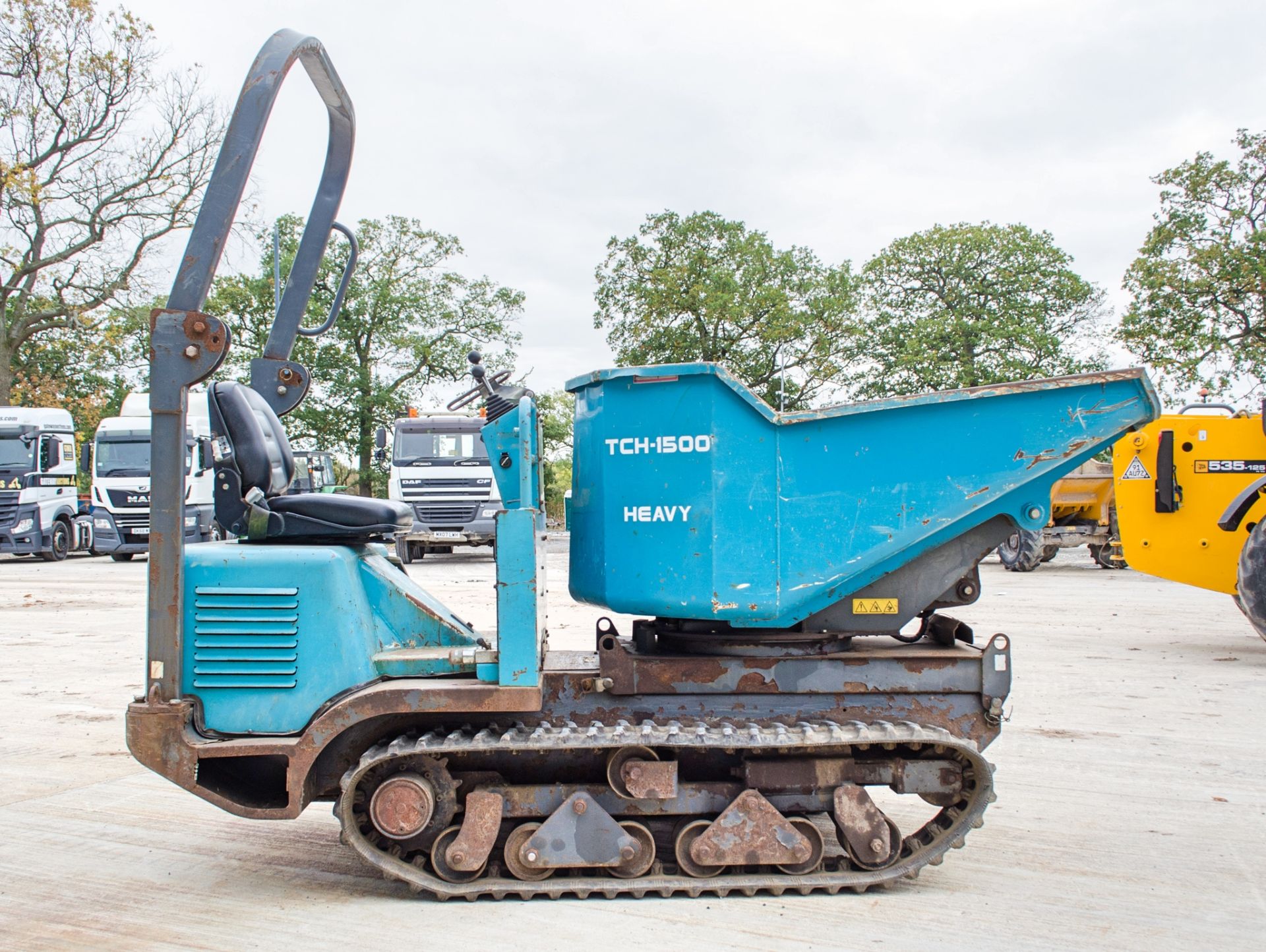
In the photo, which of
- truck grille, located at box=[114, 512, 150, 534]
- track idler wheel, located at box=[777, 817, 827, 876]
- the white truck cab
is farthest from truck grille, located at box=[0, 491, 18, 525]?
track idler wheel, located at box=[777, 817, 827, 876]

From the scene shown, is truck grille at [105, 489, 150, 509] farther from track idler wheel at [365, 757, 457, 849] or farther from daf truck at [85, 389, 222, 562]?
track idler wheel at [365, 757, 457, 849]

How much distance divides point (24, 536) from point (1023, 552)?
20703mm

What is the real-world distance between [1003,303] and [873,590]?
39065mm

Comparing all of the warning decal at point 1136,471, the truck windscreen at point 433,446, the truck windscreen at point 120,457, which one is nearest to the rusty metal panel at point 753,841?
the warning decal at point 1136,471

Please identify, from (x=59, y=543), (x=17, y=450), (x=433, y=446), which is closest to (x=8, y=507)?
(x=17, y=450)

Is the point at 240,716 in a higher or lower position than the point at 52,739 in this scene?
higher

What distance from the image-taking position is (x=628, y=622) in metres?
10.6

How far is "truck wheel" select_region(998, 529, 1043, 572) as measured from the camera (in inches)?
685

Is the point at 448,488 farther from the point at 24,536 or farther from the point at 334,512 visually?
the point at 334,512

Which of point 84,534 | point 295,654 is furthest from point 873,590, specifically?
point 84,534

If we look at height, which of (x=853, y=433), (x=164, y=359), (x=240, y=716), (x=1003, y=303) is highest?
(x=1003, y=303)

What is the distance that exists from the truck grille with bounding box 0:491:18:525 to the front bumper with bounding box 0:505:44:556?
0.06 meters

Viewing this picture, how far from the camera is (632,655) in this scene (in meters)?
3.94

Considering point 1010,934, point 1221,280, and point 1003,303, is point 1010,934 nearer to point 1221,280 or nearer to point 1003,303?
point 1221,280
